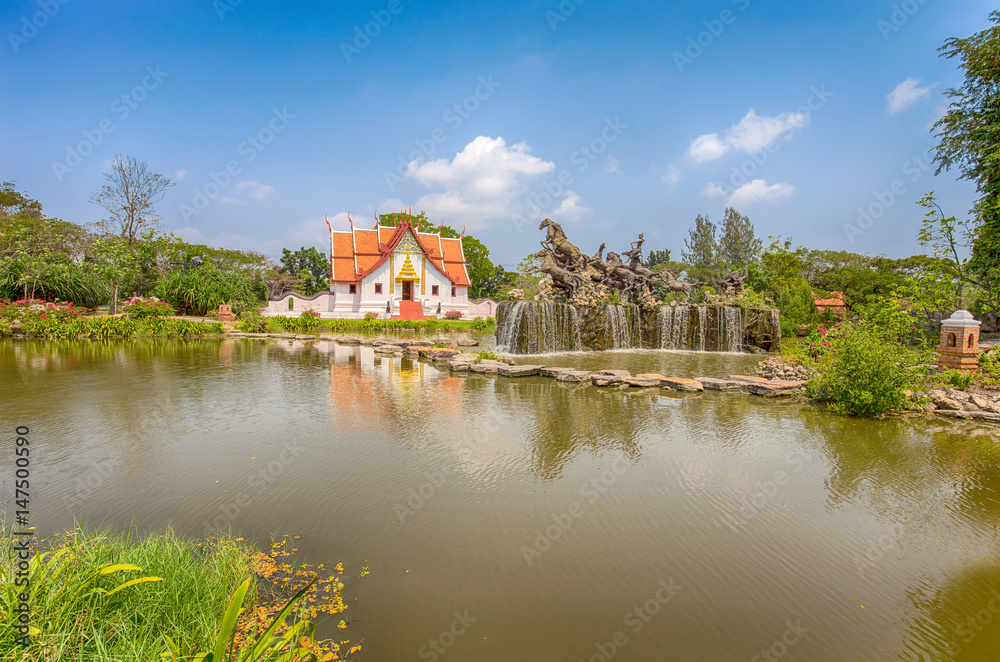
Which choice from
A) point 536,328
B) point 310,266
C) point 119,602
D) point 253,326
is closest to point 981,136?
point 536,328

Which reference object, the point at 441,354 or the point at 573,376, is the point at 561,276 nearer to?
the point at 441,354

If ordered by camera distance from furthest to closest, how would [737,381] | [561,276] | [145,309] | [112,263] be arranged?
1. [112,263]
2. [145,309]
3. [561,276]
4. [737,381]

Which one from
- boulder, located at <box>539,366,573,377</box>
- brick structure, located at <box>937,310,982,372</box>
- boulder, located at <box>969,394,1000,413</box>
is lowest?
boulder, located at <box>969,394,1000,413</box>

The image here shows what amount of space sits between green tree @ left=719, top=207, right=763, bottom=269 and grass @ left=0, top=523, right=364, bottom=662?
141 ft

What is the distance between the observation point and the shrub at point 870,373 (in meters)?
6.89

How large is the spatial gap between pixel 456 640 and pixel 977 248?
13.9 m

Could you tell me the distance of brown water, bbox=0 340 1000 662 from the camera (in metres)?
2.65

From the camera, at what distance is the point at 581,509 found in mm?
4031

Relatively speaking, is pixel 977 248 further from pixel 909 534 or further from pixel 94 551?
pixel 94 551

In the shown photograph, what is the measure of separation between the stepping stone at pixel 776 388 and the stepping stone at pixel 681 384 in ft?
3.03

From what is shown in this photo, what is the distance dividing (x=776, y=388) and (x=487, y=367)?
6.02 metres

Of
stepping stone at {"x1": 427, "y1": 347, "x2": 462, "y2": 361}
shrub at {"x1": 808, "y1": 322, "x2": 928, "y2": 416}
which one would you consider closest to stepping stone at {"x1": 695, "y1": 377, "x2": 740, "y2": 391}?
shrub at {"x1": 808, "y1": 322, "x2": 928, "y2": 416}

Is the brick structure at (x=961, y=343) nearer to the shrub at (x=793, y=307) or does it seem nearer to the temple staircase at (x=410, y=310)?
the shrub at (x=793, y=307)

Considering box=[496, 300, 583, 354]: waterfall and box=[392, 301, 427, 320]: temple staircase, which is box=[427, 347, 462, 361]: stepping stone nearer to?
box=[496, 300, 583, 354]: waterfall
